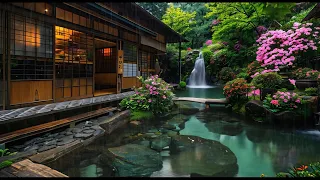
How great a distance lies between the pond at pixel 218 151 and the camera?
212 inches

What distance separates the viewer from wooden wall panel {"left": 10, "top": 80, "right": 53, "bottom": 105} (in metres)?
Answer: 7.39

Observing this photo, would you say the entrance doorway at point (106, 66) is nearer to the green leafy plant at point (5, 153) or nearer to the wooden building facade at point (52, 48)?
the wooden building facade at point (52, 48)

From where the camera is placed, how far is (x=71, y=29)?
9.71 m

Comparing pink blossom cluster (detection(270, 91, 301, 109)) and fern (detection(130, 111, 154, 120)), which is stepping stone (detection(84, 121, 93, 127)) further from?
pink blossom cluster (detection(270, 91, 301, 109))

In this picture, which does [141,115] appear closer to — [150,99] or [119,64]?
[150,99]

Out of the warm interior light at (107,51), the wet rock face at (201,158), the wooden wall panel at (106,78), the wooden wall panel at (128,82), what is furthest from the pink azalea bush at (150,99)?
the warm interior light at (107,51)

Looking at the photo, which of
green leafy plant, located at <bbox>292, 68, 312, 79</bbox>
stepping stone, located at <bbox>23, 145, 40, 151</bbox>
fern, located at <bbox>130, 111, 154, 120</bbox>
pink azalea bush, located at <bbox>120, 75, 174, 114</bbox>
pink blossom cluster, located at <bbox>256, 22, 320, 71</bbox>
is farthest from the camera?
pink blossom cluster, located at <bbox>256, 22, 320, 71</bbox>

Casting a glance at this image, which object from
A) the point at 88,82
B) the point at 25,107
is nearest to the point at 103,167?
the point at 25,107

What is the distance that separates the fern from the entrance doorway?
4.41 meters

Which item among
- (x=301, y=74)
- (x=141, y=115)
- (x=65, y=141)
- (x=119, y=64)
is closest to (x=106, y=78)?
(x=119, y=64)

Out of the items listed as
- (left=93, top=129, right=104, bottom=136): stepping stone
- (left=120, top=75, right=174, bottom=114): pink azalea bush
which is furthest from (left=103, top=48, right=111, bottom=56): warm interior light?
(left=93, top=129, right=104, bottom=136): stepping stone

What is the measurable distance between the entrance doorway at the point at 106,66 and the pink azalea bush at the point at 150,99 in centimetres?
366

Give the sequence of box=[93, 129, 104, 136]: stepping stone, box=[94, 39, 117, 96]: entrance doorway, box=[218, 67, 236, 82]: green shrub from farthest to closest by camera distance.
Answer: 1. box=[218, 67, 236, 82]: green shrub
2. box=[94, 39, 117, 96]: entrance doorway
3. box=[93, 129, 104, 136]: stepping stone

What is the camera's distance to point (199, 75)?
2825 centimetres
